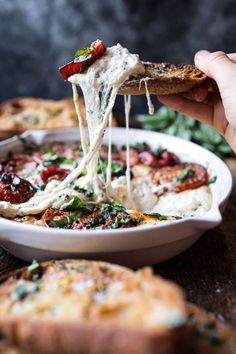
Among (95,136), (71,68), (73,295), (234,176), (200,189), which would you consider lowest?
(234,176)

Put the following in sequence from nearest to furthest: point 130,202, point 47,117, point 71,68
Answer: point 71,68 < point 130,202 < point 47,117

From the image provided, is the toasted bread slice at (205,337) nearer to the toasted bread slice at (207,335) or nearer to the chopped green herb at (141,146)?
the toasted bread slice at (207,335)

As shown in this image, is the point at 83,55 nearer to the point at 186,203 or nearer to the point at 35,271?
the point at 186,203

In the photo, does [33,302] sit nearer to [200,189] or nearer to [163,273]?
[163,273]

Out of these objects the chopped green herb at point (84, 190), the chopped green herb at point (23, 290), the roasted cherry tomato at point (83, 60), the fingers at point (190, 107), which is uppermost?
the roasted cherry tomato at point (83, 60)

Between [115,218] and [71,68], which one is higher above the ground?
[71,68]

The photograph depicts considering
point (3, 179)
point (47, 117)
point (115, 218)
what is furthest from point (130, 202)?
point (47, 117)

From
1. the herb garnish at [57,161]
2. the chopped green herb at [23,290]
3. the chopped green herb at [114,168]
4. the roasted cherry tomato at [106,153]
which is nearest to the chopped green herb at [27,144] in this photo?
the herb garnish at [57,161]
